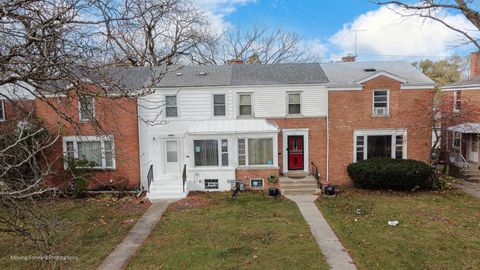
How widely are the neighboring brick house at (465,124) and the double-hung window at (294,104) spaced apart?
358 inches

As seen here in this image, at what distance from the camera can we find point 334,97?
17078 millimetres

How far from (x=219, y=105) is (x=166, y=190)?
5207 millimetres

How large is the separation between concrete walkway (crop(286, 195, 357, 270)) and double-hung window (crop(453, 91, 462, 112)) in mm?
13837

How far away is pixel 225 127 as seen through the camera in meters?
17.0

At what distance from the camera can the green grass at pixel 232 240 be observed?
27.9 ft

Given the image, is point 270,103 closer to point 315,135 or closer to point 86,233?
point 315,135

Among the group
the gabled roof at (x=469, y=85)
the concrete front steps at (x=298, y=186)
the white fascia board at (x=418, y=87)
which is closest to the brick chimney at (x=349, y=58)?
the white fascia board at (x=418, y=87)

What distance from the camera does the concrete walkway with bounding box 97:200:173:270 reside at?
8.66 m

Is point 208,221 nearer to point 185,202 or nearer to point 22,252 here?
point 185,202

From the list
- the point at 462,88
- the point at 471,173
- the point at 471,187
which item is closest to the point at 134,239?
the point at 471,187

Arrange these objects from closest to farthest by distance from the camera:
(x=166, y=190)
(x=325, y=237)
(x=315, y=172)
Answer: (x=325, y=237) → (x=166, y=190) → (x=315, y=172)

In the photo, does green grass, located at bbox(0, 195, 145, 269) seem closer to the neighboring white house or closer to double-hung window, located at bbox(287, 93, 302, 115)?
the neighboring white house

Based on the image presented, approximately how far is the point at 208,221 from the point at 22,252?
5668 millimetres

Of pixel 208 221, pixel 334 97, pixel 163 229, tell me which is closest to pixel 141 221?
pixel 163 229
